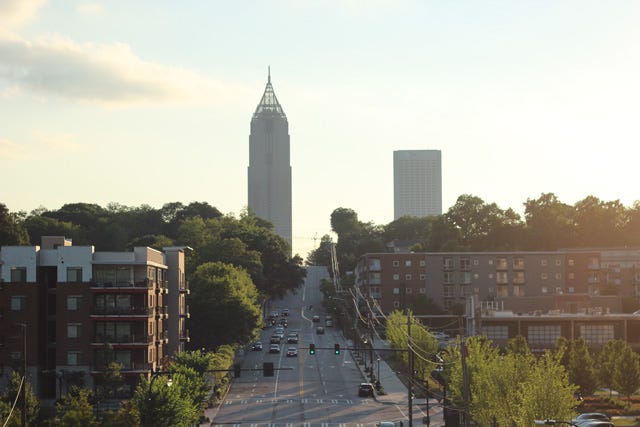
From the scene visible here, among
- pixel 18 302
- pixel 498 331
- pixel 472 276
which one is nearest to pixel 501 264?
pixel 472 276

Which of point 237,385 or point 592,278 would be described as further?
point 592,278

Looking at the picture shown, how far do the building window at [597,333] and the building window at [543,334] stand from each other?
3.30m

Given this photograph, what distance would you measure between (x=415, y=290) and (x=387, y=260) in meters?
6.68

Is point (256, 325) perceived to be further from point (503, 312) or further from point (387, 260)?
point (387, 260)

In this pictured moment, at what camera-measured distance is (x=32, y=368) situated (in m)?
98.8

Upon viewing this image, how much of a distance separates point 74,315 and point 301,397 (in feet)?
73.2

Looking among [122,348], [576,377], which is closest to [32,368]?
[122,348]

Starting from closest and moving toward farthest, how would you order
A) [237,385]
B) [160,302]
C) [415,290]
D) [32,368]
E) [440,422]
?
[440,422] → [32,368] → [160,302] → [237,385] → [415,290]

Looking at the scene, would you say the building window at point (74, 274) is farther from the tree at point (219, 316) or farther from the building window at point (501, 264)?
the building window at point (501, 264)

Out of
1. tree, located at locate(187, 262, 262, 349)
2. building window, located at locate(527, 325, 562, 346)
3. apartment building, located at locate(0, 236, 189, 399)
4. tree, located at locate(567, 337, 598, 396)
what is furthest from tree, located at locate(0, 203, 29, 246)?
tree, located at locate(567, 337, 598, 396)

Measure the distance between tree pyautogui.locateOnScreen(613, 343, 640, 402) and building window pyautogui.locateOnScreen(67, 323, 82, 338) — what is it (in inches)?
1862

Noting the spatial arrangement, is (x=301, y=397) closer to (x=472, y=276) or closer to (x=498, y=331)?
(x=498, y=331)

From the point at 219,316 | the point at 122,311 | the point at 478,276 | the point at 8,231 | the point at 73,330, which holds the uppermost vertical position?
the point at 8,231

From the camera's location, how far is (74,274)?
100938 mm
